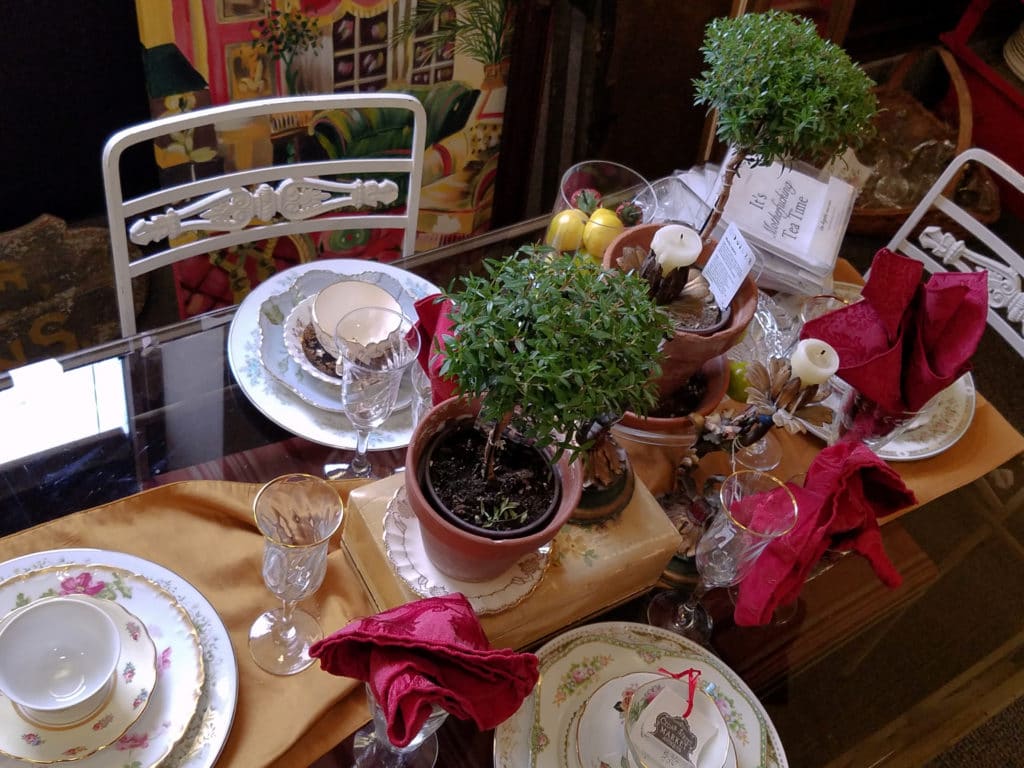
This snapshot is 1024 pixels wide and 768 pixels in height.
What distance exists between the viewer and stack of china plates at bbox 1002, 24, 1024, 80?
2.81 metres

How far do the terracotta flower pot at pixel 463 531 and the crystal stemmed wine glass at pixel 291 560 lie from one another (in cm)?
12

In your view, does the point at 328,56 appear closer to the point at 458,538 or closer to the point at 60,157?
the point at 60,157

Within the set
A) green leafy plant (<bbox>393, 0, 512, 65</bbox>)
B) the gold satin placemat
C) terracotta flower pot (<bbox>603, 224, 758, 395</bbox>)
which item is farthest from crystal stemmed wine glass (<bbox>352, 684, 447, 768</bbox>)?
green leafy plant (<bbox>393, 0, 512, 65</bbox>)

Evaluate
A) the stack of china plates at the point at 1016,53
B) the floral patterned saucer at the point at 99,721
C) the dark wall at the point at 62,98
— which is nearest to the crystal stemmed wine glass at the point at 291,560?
the floral patterned saucer at the point at 99,721

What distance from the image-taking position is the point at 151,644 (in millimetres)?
860

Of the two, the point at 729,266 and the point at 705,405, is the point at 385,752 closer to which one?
the point at 705,405

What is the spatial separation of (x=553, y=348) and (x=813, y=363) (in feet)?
1.40

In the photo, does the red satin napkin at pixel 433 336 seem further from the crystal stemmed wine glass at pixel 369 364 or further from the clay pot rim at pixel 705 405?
the clay pot rim at pixel 705 405

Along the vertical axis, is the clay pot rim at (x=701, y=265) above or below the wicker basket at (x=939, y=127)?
above

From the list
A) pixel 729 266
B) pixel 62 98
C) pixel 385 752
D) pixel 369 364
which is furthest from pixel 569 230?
pixel 62 98

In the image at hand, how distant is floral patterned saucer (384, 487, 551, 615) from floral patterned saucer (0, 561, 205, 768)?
0.22 meters

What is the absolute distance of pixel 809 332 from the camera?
4.04 feet

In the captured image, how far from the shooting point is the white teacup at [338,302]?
118 centimetres

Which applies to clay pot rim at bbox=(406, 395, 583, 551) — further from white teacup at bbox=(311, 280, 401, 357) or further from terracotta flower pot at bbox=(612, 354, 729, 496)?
white teacup at bbox=(311, 280, 401, 357)
